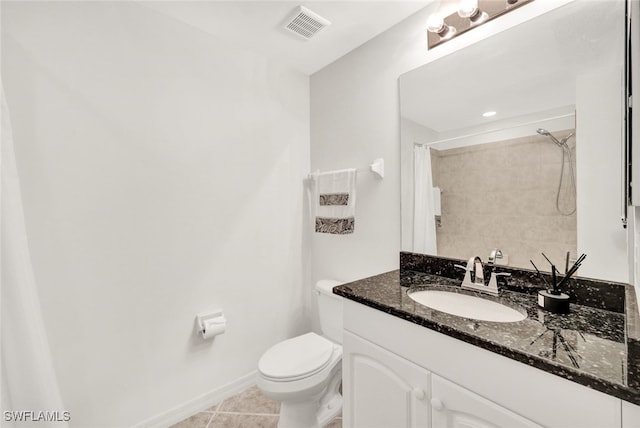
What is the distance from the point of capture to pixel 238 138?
1848 millimetres

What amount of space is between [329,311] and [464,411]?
3.54ft

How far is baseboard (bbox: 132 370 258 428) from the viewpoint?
5.00ft

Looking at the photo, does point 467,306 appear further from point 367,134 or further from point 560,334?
point 367,134

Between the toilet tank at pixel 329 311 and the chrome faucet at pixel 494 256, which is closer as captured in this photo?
the chrome faucet at pixel 494 256

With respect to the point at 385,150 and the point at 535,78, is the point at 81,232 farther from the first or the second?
the point at 535,78

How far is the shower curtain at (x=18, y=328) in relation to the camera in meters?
1.02

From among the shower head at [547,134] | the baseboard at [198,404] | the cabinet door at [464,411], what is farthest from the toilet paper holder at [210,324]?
the shower head at [547,134]

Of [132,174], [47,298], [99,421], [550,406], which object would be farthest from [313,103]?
[99,421]

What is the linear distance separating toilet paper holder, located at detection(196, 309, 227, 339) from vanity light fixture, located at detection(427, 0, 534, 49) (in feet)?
6.47

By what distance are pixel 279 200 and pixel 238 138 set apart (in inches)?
20.3

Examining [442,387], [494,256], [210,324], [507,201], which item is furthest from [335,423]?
[507,201]

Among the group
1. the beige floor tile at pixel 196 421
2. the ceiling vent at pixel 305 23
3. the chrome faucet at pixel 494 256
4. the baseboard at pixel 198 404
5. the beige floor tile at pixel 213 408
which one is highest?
the ceiling vent at pixel 305 23

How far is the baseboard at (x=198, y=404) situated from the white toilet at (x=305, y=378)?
28 cm
